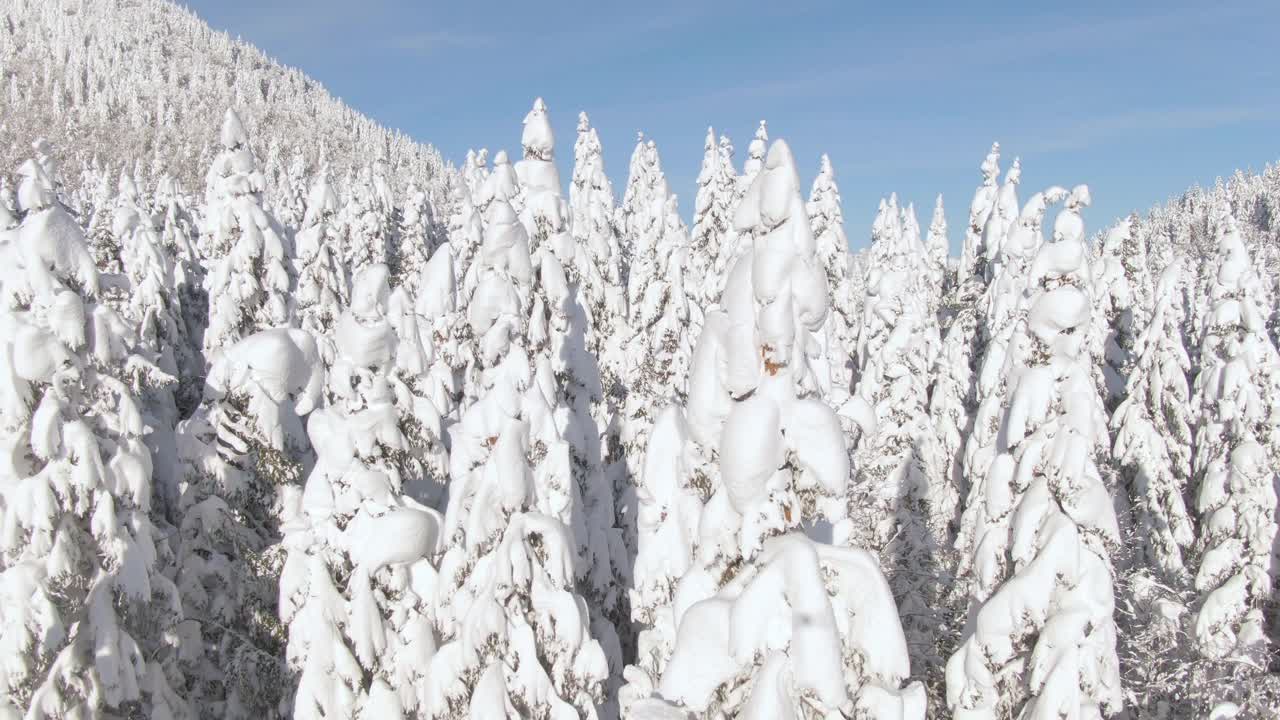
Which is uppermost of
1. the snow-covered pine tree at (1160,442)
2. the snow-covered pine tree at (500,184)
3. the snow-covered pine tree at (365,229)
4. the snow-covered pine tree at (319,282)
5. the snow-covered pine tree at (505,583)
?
the snow-covered pine tree at (365,229)

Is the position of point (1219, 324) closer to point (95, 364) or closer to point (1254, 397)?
point (1254, 397)

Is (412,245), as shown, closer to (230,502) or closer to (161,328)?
(161,328)

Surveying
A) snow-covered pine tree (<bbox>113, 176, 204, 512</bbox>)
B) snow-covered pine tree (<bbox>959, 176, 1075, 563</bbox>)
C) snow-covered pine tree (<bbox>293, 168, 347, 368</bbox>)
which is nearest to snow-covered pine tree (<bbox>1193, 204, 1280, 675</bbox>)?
snow-covered pine tree (<bbox>959, 176, 1075, 563</bbox>)

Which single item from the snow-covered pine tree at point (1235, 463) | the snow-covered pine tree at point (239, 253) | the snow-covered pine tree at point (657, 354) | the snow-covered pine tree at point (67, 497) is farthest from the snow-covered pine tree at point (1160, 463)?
the snow-covered pine tree at point (239, 253)

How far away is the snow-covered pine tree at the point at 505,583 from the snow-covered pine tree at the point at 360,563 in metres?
0.49

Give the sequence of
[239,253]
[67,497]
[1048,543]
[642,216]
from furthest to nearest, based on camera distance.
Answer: [642,216] < [239,253] < [1048,543] < [67,497]

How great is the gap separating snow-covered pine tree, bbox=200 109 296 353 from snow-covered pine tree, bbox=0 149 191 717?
586 cm

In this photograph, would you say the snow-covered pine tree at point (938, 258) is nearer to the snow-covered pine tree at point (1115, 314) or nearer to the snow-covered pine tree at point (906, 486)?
the snow-covered pine tree at point (1115, 314)

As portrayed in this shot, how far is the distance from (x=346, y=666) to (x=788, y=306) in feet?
26.8

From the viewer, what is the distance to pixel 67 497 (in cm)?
1054

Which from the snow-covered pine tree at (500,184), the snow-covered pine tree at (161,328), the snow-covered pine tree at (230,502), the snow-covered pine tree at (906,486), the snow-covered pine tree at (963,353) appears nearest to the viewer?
the snow-covered pine tree at (230,502)

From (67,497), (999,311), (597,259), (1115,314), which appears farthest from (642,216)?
(67,497)

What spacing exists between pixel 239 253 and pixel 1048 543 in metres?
15.9

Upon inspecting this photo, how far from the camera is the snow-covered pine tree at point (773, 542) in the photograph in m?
5.73
